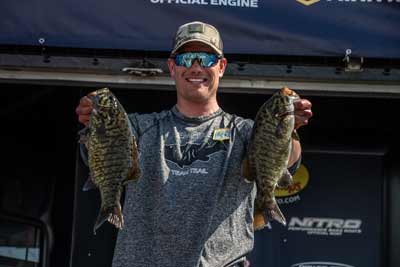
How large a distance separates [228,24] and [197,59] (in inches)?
48.3

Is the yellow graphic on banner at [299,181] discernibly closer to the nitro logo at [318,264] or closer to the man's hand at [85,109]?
the nitro logo at [318,264]

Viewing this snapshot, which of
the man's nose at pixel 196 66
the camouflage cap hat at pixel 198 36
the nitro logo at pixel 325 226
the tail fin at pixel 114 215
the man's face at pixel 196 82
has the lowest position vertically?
the tail fin at pixel 114 215

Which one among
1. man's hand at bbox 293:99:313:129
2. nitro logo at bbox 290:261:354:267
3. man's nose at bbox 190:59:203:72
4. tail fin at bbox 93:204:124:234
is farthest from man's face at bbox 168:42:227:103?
nitro logo at bbox 290:261:354:267

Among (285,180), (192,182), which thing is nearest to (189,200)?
(192,182)

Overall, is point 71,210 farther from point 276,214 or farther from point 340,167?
point 276,214

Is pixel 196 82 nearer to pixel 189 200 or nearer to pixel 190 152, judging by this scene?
pixel 190 152

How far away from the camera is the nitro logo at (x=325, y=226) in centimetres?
545

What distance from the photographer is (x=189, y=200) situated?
3.21 m

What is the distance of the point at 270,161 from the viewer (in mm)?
3223

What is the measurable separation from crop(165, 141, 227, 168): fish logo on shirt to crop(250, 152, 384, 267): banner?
218cm

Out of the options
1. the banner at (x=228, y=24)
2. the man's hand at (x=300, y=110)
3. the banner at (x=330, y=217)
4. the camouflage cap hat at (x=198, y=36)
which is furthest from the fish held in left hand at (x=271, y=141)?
the banner at (x=330, y=217)

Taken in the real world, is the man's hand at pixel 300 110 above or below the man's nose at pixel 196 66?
below

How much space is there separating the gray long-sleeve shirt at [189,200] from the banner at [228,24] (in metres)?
1.30

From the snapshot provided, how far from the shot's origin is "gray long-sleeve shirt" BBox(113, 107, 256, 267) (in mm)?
3201
